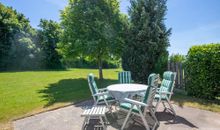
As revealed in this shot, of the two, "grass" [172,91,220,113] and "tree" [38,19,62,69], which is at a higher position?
"tree" [38,19,62,69]

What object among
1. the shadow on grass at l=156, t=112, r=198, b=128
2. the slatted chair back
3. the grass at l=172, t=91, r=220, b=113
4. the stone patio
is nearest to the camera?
the stone patio

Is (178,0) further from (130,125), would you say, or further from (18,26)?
(18,26)

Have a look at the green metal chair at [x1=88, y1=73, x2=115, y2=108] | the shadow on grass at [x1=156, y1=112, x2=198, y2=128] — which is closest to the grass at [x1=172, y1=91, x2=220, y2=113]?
the shadow on grass at [x1=156, y1=112, x2=198, y2=128]

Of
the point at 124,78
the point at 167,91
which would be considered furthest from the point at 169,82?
the point at 124,78

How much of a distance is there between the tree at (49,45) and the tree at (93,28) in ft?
50.8

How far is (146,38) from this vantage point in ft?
35.3

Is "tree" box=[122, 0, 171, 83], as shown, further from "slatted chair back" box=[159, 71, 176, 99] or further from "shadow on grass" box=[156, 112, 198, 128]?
"shadow on grass" box=[156, 112, 198, 128]

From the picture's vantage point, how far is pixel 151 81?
15.3 feet

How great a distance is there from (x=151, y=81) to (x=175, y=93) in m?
5.46

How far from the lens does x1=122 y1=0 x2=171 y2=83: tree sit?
10.6 meters

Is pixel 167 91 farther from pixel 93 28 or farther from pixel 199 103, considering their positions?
pixel 93 28

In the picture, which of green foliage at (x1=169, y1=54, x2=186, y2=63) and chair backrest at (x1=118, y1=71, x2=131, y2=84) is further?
green foliage at (x1=169, y1=54, x2=186, y2=63)

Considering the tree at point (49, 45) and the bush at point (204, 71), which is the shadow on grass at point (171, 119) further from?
the tree at point (49, 45)

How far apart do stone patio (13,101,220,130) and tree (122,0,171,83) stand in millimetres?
4499
